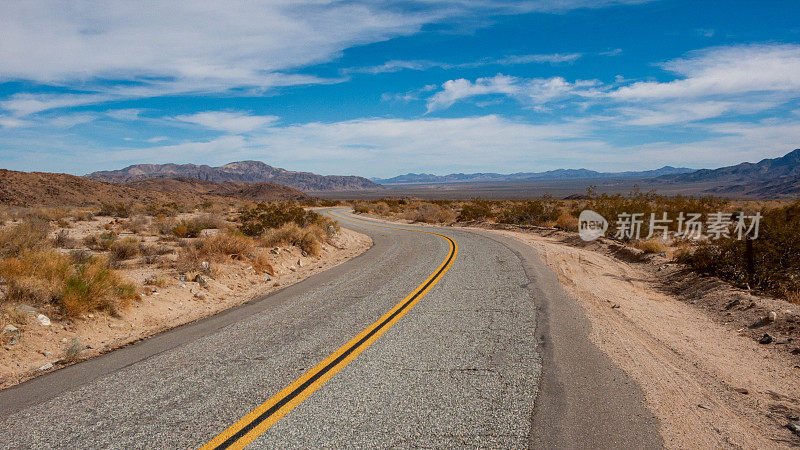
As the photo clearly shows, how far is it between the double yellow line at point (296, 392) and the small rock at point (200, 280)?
476 centimetres

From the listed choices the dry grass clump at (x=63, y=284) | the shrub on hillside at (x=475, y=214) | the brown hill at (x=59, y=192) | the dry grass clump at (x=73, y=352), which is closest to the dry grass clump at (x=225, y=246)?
the dry grass clump at (x=63, y=284)

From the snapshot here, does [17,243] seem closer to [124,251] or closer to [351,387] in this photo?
[124,251]

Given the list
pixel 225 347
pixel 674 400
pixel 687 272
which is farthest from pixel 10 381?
pixel 687 272

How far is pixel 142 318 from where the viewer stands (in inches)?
272

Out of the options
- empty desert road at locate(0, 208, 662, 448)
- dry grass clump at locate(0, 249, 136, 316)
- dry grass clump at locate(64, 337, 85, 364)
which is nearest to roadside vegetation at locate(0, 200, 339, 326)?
dry grass clump at locate(0, 249, 136, 316)

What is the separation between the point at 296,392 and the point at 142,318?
455cm

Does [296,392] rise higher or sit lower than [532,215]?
lower

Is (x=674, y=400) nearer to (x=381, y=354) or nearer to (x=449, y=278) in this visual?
(x=381, y=354)

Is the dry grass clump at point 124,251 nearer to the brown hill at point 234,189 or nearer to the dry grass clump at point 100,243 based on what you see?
the dry grass clump at point 100,243

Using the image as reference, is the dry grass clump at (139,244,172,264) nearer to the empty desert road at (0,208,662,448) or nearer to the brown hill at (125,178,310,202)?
the empty desert road at (0,208,662,448)

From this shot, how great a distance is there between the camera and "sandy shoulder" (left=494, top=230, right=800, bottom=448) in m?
3.52

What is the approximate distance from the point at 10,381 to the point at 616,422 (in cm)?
651

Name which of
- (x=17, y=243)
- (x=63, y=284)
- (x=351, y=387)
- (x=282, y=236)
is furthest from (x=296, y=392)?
(x=282, y=236)

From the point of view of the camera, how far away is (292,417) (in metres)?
3.57
